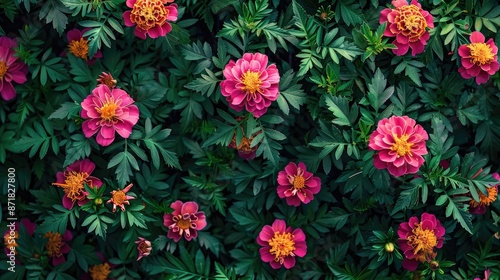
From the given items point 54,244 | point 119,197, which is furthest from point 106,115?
point 54,244

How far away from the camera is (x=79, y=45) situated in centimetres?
233

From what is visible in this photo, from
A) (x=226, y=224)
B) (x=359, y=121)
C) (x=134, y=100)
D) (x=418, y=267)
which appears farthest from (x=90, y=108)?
(x=418, y=267)

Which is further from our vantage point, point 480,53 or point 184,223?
point 184,223

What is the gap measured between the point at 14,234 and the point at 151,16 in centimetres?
108

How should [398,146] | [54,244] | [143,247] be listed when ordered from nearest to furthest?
[398,146]
[143,247]
[54,244]

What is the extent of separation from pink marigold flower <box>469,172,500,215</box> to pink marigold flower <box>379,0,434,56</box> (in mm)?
570

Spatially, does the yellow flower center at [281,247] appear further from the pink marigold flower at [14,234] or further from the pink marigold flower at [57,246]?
→ the pink marigold flower at [14,234]

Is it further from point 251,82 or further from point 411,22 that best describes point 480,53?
point 251,82

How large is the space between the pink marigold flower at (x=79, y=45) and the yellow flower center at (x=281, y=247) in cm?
95

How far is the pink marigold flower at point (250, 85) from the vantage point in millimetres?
2084

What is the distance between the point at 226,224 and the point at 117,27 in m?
0.88

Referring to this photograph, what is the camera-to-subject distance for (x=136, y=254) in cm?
244

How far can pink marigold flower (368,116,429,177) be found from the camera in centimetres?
200

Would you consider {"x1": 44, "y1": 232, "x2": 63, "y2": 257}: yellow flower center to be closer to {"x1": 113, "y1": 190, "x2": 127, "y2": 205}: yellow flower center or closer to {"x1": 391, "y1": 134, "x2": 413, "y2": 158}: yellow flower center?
{"x1": 113, "y1": 190, "x2": 127, "y2": 205}: yellow flower center
